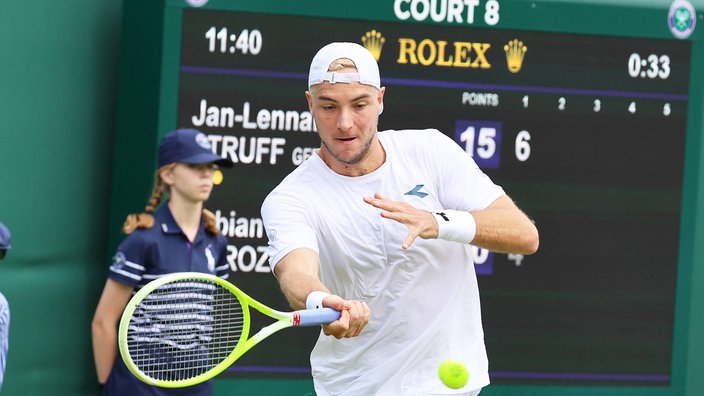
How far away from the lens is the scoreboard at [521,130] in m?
6.60

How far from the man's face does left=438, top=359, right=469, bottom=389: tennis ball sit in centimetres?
65

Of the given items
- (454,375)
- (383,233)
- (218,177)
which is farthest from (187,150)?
(454,375)

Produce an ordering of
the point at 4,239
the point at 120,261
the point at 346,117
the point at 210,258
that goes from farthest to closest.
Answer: the point at 210,258 < the point at 120,261 < the point at 4,239 < the point at 346,117

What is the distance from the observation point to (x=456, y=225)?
4.14m

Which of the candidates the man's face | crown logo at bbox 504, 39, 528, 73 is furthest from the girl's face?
crown logo at bbox 504, 39, 528, 73

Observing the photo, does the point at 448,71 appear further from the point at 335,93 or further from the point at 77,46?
the point at 335,93

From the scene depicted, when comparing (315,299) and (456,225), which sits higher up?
(456,225)

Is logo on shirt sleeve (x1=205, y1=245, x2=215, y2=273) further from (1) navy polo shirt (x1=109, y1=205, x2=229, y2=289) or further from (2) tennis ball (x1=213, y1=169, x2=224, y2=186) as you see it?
(2) tennis ball (x1=213, y1=169, x2=224, y2=186)

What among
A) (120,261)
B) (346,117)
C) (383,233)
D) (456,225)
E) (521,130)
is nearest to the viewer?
(456,225)

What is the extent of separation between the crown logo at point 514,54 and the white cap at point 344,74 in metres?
2.58

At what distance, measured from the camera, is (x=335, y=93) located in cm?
427

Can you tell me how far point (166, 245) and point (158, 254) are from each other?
54 millimetres

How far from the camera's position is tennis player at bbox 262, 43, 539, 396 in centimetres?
430

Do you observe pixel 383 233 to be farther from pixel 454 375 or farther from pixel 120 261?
pixel 120 261
